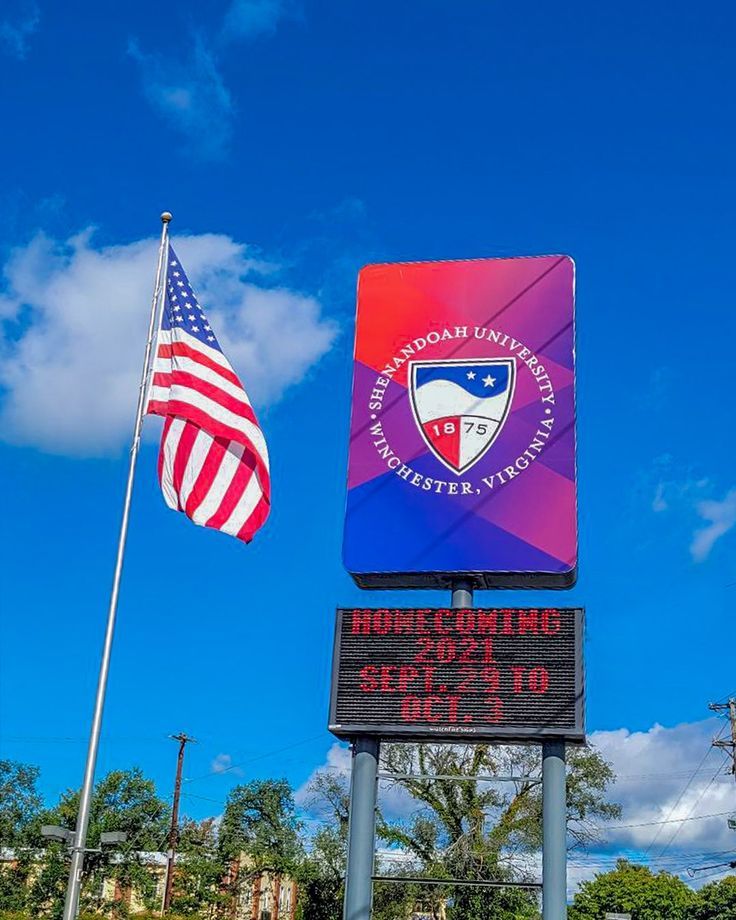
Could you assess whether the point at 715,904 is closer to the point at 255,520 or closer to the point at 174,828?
the point at 174,828

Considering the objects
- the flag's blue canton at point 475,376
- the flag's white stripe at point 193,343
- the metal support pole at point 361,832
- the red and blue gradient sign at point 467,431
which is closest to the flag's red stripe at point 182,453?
the flag's white stripe at point 193,343

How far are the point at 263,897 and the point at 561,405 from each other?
66.2m

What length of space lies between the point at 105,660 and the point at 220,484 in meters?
2.77

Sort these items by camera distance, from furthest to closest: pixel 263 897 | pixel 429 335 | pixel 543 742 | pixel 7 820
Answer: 1. pixel 263 897
2. pixel 7 820
3. pixel 429 335
4. pixel 543 742

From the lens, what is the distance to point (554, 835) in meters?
14.5

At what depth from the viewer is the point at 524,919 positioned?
39.2m

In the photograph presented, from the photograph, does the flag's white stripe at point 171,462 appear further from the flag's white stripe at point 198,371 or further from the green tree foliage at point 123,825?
the green tree foliage at point 123,825

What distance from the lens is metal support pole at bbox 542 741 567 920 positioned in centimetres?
1406

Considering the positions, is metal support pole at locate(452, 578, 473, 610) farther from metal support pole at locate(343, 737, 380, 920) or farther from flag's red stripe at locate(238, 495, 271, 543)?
flag's red stripe at locate(238, 495, 271, 543)

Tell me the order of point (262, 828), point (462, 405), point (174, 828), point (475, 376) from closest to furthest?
point (462, 405) → point (475, 376) → point (174, 828) → point (262, 828)

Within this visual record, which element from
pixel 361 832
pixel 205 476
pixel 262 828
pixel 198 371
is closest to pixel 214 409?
pixel 198 371

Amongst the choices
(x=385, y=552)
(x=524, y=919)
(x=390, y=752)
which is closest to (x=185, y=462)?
(x=385, y=552)

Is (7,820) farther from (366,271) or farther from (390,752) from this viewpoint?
(366,271)

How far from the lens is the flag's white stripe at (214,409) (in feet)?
50.3
